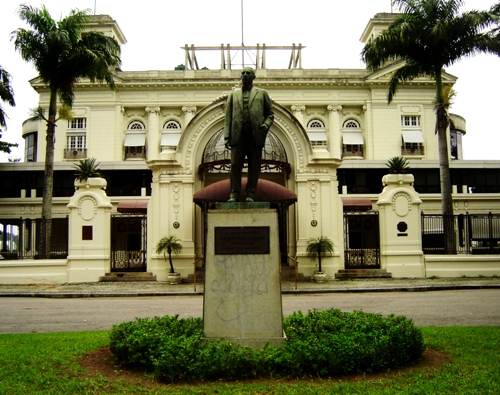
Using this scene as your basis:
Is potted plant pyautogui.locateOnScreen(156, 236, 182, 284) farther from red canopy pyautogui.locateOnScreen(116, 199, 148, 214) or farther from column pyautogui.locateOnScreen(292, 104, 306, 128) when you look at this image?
column pyautogui.locateOnScreen(292, 104, 306, 128)

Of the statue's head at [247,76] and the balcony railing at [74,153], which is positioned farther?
the balcony railing at [74,153]

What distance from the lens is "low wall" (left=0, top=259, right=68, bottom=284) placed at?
20.5 metres

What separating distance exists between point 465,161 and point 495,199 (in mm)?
3445

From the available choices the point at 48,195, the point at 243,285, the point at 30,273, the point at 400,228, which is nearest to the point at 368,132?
the point at 400,228

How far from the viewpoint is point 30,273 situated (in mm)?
20578

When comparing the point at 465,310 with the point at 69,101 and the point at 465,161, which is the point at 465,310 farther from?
the point at 465,161

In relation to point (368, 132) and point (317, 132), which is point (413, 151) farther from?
point (317, 132)

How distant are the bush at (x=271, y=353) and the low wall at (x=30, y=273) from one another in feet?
46.9

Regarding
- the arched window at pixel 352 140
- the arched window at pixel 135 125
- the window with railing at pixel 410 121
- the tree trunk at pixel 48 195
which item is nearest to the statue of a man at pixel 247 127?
the tree trunk at pixel 48 195

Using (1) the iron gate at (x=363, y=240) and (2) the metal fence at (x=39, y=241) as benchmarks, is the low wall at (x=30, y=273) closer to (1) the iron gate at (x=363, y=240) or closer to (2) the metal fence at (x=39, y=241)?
(2) the metal fence at (x=39, y=241)

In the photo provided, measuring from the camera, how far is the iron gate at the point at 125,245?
2159 cm

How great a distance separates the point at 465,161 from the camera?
133ft

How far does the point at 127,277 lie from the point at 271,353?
1515 cm

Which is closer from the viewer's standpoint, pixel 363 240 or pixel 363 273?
pixel 363 273
